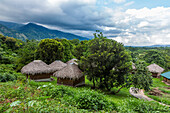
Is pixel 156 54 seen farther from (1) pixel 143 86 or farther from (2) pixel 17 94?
(2) pixel 17 94

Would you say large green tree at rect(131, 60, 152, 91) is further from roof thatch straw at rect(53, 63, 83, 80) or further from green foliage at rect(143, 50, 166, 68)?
green foliage at rect(143, 50, 166, 68)

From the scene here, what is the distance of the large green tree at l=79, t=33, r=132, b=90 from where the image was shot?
962 centimetres

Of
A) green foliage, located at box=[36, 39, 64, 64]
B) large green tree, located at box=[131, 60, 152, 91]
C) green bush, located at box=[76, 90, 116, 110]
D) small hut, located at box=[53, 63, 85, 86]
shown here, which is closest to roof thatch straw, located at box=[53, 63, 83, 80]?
small hut, located at box=[53, 63, 85, 86]

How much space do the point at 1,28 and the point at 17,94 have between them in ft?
505

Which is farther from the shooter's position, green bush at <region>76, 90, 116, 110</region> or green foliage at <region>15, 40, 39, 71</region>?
green foliage at <region>15, 40, 39, 71</region>

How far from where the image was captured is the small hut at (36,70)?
14.1 metres

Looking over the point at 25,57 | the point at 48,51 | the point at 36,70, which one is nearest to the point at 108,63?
the point at 36,70

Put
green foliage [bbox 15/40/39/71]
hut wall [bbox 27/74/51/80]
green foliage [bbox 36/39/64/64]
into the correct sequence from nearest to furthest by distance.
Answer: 1. hut wall [bbox 27/74/51/80]
2. green foliage [bbox 15/40/39/71]
3. green foliage [bbox 36/39/64/64]

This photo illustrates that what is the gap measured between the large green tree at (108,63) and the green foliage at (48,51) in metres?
10.1

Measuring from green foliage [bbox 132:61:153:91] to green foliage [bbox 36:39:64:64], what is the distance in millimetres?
14260

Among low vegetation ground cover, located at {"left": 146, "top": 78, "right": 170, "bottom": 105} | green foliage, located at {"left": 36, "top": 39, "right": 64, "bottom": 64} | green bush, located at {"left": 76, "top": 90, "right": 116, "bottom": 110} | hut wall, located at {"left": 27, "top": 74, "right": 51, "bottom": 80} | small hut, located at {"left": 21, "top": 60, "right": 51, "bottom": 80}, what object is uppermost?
green foliage, located at {"left": 36, "top": 39, "right": 64, "bottom": 64}

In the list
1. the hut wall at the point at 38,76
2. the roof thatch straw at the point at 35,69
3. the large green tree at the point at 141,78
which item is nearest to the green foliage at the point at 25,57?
the roof thatch straw at the point at 35,69

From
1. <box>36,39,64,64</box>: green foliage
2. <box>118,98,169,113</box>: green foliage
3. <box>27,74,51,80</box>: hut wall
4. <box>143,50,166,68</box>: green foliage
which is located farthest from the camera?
<box>143,50,166,68</box>: green foliage

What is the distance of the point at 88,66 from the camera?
10344mm
